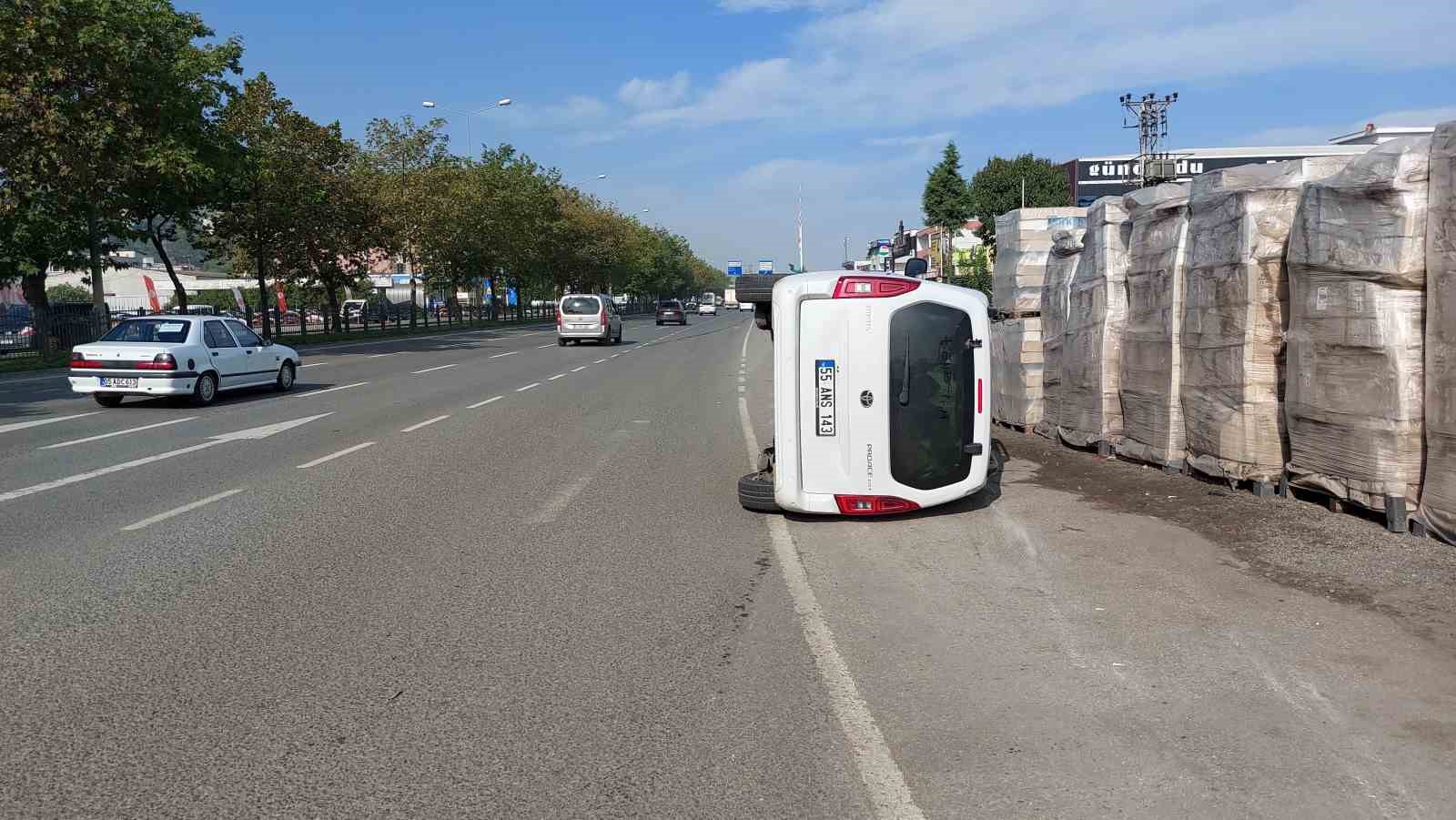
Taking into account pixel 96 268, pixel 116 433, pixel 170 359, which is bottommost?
pixel 116 433

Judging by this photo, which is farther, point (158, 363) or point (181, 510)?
point (158, 363)

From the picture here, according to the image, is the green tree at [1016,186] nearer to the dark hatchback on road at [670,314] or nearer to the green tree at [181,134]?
the dark hatchback on road at [670,314]

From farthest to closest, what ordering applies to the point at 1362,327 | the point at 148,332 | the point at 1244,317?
the point at 148,332, the point at 1244,317, the point at 1362,327

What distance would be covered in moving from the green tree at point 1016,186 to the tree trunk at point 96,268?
60.0 m

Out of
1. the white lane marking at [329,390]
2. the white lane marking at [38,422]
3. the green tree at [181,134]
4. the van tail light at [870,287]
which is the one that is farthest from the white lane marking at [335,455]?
the green tree at [181,134]

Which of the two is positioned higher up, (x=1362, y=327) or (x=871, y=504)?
(x=1362, y=327)

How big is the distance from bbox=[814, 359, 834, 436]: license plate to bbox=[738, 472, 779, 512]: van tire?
0.81m

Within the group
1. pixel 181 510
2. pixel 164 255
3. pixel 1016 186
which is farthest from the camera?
pixel 1016 186

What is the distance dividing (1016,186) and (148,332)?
73811mm

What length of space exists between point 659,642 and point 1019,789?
2.01 m

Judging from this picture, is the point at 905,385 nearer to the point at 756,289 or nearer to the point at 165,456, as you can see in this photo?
the point at 756,289

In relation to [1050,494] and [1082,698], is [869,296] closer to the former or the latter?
[1050,494]

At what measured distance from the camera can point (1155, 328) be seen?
9.61m

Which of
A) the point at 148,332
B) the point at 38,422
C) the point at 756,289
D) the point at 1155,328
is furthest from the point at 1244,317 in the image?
the point at 148,332
